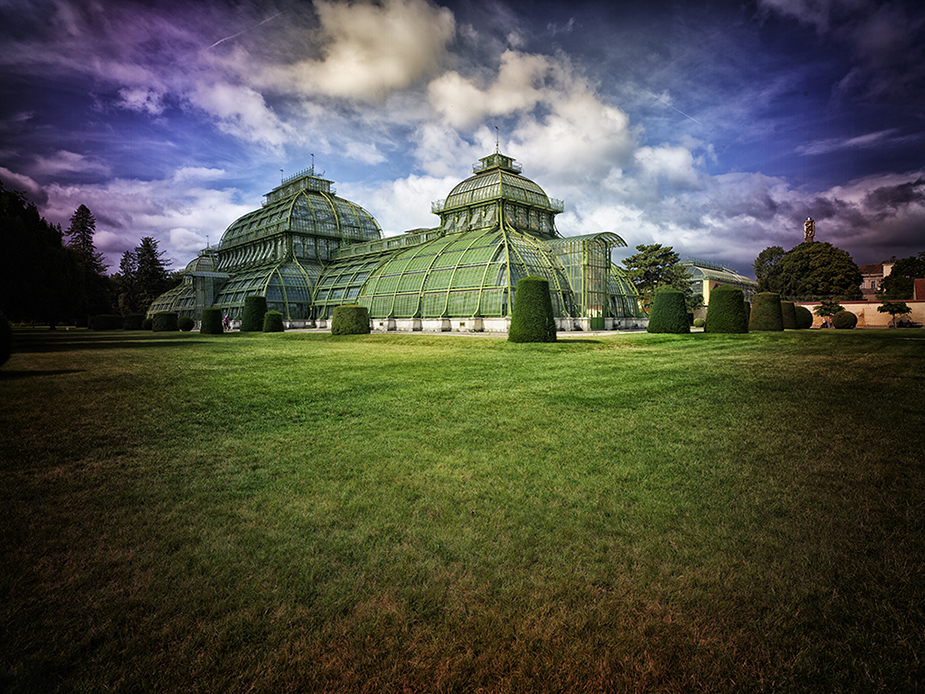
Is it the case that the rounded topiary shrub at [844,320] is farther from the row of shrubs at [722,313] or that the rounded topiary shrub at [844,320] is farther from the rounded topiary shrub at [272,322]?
the rounded topiary shrub at [272,322]

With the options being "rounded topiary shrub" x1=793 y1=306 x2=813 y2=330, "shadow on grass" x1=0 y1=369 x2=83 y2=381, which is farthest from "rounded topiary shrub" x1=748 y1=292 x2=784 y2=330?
"shadow on grass" x1=0 y1=369 x2=83 y2=381

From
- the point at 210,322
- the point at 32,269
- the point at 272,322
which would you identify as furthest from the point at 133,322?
the point at 32,269

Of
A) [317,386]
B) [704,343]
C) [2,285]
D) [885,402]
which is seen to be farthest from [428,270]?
[885,402]

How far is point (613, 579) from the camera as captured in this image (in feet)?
10.4

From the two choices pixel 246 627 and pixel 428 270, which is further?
pixel 428 270

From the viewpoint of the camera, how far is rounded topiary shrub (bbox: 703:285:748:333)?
26.8 meters

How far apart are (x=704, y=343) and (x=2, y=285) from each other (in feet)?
121

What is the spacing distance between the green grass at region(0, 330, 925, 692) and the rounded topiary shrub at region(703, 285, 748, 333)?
20.7 metres

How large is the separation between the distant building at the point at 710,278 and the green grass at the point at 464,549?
68.2 m

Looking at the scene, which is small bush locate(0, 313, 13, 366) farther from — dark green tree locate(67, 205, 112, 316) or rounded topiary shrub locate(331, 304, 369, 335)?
dark green tree locate(67, 205, 112, 316)

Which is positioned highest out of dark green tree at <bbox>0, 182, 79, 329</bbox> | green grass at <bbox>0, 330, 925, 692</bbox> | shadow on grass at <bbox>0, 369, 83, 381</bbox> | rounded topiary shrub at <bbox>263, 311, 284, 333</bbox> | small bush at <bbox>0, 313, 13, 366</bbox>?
dark green tree at <bbox>0, 182, 79, 329</bbox>

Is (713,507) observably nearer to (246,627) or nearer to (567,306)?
(246,627)

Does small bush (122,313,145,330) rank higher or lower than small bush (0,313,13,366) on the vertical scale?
higher

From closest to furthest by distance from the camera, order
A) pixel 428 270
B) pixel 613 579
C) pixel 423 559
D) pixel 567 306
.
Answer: pixel 613 579
pixel 423 559
pixel 567 306
pixel 428 270
